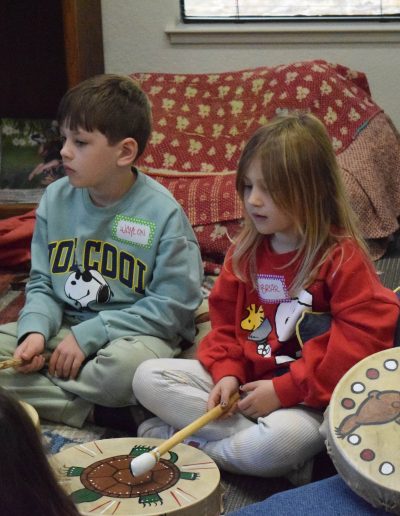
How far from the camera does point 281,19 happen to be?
3197 millimetres

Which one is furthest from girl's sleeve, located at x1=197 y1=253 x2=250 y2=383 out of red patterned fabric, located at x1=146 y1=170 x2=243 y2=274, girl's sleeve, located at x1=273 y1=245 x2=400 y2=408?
red patterned fabric, located at x1=146 y1=170 x2=243 y2=274

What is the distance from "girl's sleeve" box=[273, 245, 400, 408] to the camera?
4.95 feet

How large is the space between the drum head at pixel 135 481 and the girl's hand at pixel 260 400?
0.22 metres

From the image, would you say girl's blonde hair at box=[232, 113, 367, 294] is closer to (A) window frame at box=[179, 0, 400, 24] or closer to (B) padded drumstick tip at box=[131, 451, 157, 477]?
(B) padded drumstick tip at box=[131, 451, 157, 477]

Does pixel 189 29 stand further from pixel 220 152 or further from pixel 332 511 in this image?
pixel 332 511

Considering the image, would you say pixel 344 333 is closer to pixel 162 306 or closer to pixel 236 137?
pixel 162 306

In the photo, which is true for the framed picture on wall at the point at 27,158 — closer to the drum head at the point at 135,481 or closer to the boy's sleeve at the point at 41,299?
the boy's sleeve at the point at 41,299

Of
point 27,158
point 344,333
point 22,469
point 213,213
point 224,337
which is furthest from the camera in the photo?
point 27,158

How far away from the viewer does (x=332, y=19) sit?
3.18m

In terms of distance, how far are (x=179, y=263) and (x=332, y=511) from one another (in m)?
0.73

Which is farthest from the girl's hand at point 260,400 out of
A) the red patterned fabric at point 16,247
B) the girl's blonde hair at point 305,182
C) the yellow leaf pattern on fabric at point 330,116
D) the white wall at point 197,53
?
the white wall at point 197,53

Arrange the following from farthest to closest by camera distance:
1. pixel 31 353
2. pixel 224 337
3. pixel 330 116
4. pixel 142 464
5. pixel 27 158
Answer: pixel 27 158
pixel 330 116
pixel 31 353
pixel 224 337
pixel 142 464

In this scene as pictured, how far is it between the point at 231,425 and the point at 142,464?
0.39 metres

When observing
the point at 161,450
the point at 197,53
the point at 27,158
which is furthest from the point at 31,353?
the point at 197,53
